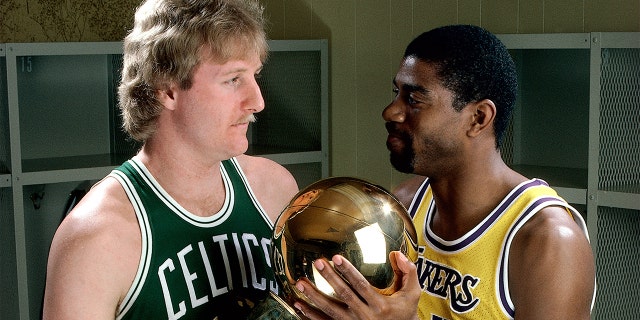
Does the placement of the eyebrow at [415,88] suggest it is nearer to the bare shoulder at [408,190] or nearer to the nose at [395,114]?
the nose at [395,114]

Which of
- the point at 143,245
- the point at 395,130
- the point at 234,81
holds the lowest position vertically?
the point at 143,245

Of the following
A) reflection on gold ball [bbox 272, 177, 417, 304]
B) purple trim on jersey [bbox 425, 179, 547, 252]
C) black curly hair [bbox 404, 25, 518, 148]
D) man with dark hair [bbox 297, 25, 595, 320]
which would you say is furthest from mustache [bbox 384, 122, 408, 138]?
reflection on gold ball [bbox 272, 177, 417, 304]

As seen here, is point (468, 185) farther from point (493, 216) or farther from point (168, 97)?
point (168, 97)

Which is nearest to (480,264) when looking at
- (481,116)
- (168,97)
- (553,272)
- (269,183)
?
(553,272)

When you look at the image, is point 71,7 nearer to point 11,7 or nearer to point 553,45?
point 11,7

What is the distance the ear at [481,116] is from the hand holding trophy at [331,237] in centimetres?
38

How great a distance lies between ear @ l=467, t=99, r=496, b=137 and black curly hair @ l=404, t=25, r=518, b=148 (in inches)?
0.6

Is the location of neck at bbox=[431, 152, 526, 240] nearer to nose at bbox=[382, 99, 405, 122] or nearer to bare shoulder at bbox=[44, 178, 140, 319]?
nose at bbox=[382, 99, 405, 122]

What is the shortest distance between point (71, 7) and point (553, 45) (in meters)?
1.79

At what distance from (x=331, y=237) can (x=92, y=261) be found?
34 cm

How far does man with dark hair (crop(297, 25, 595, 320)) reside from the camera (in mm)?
1471

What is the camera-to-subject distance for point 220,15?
1314 millimetres

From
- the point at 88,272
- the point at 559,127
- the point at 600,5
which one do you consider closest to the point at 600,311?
the point at 559,127

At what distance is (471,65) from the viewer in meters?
1.57
